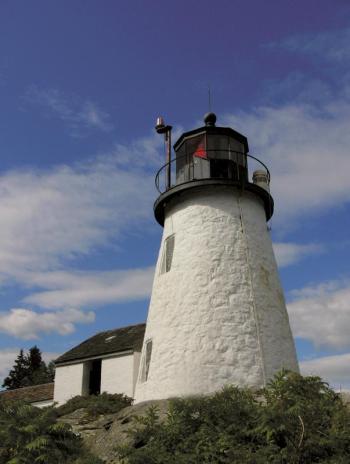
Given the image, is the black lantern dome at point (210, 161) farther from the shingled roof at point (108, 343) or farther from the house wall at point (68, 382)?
the house wall at point (68, 382)

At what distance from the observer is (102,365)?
24406 mm

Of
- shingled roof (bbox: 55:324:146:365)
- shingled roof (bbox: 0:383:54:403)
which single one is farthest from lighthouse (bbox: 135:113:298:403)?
shingled roof (bbox: 0:383:54:403)

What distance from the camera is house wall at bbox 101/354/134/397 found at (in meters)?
22.7

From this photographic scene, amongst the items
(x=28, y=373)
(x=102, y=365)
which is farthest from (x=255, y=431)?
(x=28, y=373)

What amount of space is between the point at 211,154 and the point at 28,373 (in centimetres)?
4953

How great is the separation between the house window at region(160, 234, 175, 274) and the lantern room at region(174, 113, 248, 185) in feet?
7.08

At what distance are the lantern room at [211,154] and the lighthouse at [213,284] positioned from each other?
35 millimetres

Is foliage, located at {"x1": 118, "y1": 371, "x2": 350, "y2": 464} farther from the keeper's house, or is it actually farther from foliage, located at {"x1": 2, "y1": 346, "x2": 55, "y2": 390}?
foliage, located at {"x1": 2, "y1": 346, "x2": 55, "y2": 390}

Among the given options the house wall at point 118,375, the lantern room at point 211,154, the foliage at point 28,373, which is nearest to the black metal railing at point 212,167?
the lantern room at point 211,154

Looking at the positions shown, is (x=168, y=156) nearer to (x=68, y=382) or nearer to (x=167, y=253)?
(x=167, y=253)

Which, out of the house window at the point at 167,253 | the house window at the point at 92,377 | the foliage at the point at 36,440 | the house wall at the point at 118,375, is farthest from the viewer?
the house window at the point at 92,377

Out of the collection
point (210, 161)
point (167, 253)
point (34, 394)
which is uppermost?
point (210, 161)

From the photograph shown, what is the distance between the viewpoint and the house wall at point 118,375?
22706 mm

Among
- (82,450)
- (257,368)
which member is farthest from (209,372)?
(82,450)
